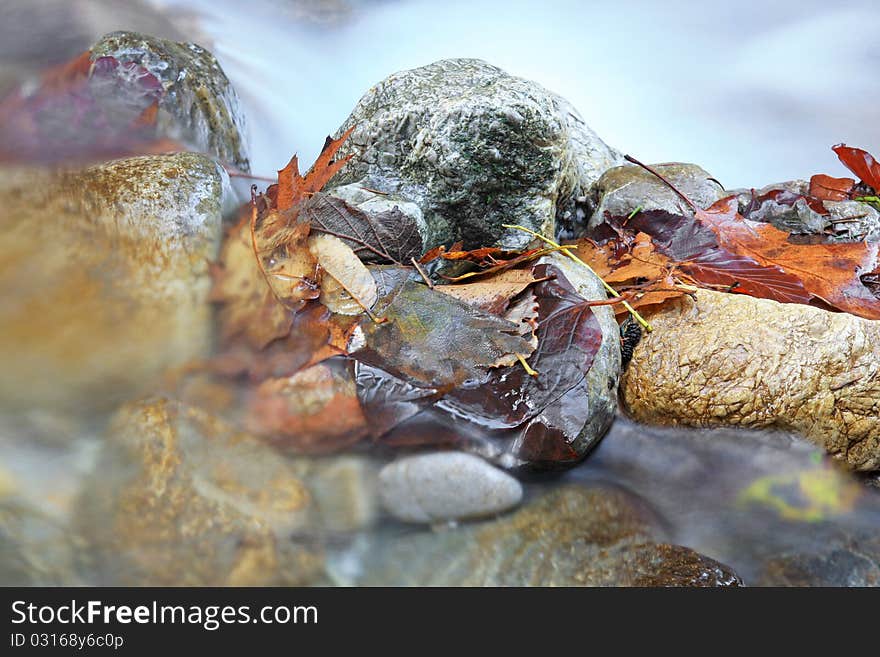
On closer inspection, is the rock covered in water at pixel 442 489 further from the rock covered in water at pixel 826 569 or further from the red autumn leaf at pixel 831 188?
the red autumn leaf at pixel 831 188

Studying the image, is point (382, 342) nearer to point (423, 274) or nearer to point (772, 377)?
point (423, 274)

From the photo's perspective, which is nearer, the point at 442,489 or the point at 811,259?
the point at 442,489

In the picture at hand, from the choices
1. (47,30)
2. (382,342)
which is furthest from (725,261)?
(47,30)

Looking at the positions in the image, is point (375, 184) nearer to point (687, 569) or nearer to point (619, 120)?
point (687, 569)

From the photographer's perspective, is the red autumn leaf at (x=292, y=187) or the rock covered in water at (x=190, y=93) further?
the rock covered in water at (x=190, y=93)

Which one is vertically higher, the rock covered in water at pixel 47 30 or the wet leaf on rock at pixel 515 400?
the rock covered in water at pixel 47 30

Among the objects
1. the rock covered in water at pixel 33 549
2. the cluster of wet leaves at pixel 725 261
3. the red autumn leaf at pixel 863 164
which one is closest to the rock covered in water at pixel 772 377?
the cluster of wet leaves at pixel 725 261
